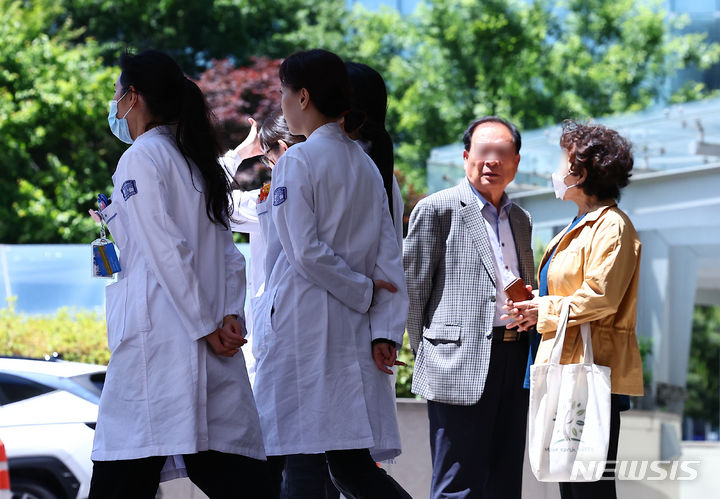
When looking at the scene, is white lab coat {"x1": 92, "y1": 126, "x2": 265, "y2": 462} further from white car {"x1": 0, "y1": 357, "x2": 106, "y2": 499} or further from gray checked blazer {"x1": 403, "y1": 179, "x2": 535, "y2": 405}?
white car {"x1": 0, "y1": 357, "x2": 106, "y2": 499}

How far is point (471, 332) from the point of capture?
13.0 feet

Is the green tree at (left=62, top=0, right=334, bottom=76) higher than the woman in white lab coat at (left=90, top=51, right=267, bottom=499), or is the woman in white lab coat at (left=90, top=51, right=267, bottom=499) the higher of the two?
the green tree at (left=62, top=0, right=334, bottom=76)

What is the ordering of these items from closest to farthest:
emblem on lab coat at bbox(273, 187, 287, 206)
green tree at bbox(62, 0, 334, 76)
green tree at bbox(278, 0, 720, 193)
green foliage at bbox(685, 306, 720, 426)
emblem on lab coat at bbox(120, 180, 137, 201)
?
emblem on lab coat at bbox(120, 180, 137, 201)
emblem on lab coat at bbox(273, 187, 287, 206)
green tree at bbox(62, 0, 334, 76)
green tree at bbox(278, 0, 720, 193)
green foliage at bbox(685, 306, 720, 426)

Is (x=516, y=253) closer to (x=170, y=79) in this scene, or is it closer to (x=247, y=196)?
(x=247, y=196)

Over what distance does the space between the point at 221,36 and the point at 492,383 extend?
22.1m

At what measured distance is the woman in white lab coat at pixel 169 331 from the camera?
275 centimetres

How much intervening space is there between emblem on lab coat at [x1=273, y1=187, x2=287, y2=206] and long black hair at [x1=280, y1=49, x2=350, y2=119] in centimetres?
31

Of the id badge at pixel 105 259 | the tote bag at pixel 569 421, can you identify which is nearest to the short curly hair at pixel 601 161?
the tote bag at pixel 569 421

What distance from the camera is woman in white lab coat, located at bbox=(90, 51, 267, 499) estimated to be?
2.75m

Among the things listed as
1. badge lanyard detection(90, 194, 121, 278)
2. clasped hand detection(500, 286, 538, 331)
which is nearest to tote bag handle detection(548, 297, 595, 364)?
clasped hand detection(500, 286, 538, 331)

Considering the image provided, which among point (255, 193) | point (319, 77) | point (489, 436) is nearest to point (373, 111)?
point (319, 77)

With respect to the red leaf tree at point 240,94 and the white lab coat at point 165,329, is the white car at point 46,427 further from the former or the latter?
the red leaf tree at point 240,94

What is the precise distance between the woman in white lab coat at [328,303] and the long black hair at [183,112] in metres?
0.18

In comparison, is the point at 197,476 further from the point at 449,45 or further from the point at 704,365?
the point at 704,365
